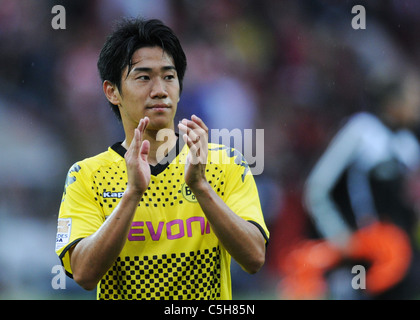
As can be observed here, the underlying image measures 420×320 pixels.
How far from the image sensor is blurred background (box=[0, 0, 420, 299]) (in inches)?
235

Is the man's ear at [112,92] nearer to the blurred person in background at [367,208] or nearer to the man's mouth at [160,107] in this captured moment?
the man's mouth at [160,107]

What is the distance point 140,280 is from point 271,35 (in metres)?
4.24

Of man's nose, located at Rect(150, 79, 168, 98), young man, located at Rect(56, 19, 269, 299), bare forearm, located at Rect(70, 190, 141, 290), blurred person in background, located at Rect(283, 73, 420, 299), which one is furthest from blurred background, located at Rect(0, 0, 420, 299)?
bare forearm, located at Rect(70, 190, 141, 290)

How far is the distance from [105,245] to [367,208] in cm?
415

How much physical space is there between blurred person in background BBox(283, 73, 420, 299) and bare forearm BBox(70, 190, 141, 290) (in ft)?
12.3

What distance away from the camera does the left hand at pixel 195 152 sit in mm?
2381

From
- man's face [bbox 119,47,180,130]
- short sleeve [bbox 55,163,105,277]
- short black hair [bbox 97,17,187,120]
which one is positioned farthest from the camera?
short black hair [bbox 97,17,187,120]

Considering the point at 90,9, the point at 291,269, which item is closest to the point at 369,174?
the point at 291,269

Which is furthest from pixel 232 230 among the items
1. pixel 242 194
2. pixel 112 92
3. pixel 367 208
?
pixel 367 208

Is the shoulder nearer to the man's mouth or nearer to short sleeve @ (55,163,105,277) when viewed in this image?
short sleeve @ (55,163,105,277)

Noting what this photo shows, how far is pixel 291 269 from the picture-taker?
5.94 metres

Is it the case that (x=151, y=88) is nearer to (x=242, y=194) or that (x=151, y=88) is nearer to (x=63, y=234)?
(x=242, y=194)
